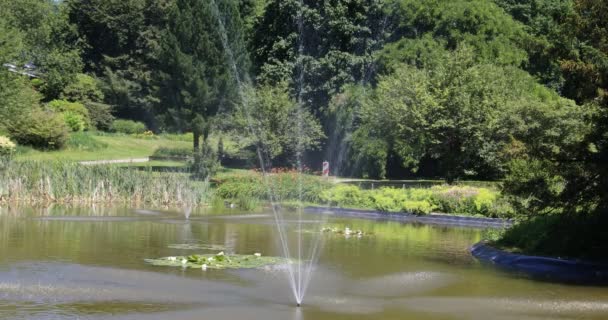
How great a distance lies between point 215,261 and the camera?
19.1 meters

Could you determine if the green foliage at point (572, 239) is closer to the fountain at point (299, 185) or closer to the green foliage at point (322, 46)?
the fountain at point (299, 185)

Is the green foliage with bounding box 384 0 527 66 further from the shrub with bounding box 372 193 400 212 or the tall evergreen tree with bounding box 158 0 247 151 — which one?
the shrub with bounding box 372 193 400 212

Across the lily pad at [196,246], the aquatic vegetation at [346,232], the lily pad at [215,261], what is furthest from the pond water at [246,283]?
the aquatic vegetation at [346,232]

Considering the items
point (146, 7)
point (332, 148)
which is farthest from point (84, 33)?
point (332, 148)

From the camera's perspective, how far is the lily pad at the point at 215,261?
18.8 metres

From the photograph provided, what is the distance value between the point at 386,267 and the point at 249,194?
2126 centimetres

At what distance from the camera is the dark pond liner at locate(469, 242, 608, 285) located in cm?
1847

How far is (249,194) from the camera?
40.3 meters

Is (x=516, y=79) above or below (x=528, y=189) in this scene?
above

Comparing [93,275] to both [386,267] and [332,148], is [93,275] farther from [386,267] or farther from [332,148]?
[332,148]

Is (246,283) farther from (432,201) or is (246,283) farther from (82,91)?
(82,91)

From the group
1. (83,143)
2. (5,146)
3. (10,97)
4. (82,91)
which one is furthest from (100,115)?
(10,97)

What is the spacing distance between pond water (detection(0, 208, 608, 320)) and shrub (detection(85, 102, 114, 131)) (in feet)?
174

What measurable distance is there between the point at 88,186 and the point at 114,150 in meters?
33.1
